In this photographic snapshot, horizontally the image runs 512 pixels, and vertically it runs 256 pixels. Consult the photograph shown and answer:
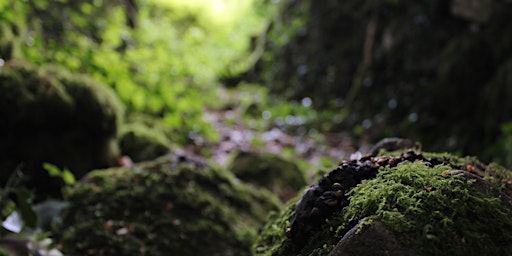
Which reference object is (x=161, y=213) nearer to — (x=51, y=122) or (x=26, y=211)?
(x=26, y=211)

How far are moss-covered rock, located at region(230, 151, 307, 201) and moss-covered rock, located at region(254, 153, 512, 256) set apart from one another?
3058 millimetres

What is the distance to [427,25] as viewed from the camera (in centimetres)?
745

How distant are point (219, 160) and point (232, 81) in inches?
291

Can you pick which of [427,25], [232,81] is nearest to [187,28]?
[232,81]

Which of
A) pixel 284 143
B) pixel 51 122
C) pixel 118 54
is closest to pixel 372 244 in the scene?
pixel 51 122

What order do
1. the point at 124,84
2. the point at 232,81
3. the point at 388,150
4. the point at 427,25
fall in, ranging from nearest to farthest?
the point at 388,150, the point at 124,84, the point at 427,25, the point at 232,81

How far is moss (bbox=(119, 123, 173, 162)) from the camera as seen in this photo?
4895 mm

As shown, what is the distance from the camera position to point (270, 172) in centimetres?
495

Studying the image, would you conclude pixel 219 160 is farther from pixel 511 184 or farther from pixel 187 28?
pixel 187 28

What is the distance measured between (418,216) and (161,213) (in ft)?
6.79

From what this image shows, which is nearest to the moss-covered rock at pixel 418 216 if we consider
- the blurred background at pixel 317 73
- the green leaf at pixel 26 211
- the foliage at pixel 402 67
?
the blurred background at pixel 317 73

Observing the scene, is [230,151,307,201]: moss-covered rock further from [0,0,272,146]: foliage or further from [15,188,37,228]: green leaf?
[15,188,37,228]: green leaf

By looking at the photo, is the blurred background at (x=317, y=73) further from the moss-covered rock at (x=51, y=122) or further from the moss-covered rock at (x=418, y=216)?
the moss-covered rock at (x=418, y=216)

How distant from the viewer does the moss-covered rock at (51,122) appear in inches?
138
